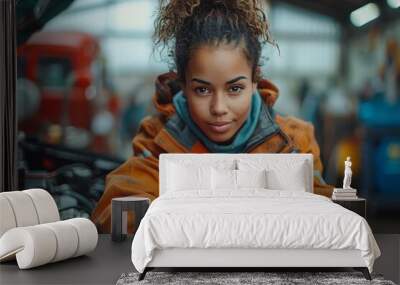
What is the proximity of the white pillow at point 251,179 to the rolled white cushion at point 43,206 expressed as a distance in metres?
1.88

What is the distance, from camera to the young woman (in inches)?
292

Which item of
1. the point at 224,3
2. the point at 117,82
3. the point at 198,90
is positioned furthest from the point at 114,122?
the point at 224,3

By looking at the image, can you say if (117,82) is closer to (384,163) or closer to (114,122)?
(114,122)

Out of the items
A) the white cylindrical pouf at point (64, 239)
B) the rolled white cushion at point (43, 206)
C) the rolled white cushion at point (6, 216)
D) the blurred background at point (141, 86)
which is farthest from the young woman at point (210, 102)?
the rolled white cushion at point (6, 216)

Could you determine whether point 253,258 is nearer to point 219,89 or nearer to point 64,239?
point 64,239

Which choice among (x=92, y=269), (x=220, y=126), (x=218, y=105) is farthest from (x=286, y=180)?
(x=92, y=269)

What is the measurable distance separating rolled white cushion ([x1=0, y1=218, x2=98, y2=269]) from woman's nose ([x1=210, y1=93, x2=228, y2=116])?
7.96ft

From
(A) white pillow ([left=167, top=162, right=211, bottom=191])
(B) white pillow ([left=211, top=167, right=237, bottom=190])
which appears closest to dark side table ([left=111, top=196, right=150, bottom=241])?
(A) white pillow ([left=167, top=162, right=211, bottom=191])

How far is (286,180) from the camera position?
677cm

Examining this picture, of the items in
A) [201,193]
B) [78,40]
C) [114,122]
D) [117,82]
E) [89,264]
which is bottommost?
[89,264]

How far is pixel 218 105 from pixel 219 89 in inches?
7.3

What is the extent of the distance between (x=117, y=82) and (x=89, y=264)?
2645 mm

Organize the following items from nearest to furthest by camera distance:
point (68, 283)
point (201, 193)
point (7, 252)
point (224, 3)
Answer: point (68, 283)
point (7, 252)
point (201, 193)
point (224, 3)

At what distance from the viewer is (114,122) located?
→ 7.56m
